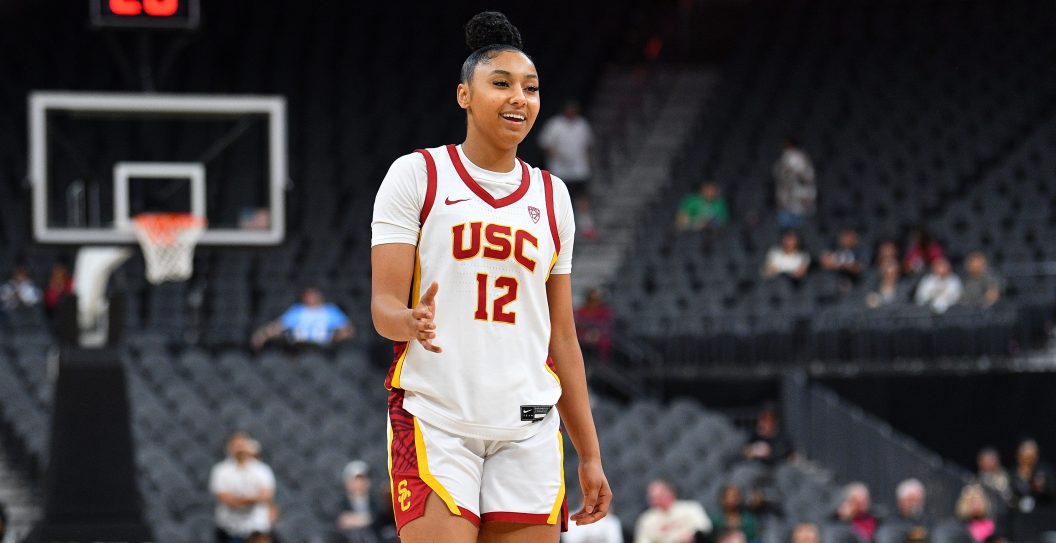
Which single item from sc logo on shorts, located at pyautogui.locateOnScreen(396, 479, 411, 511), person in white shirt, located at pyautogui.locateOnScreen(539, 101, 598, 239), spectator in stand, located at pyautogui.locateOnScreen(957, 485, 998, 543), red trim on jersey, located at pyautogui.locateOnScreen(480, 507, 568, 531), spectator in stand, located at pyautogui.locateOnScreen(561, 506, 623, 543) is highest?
person in white shirt, located at pyautogui.locateOnScreen(539, 101, 598, 239)

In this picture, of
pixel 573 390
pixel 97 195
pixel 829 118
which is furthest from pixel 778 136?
pixel 573 390

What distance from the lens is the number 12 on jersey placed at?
4.04 meters

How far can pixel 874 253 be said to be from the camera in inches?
763

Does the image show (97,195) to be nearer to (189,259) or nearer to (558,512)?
(189,259)

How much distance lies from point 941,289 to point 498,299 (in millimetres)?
14088

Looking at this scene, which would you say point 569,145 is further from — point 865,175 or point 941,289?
point 941,289

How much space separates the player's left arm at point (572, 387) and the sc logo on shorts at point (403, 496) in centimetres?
48

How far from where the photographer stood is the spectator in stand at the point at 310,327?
16703 mm

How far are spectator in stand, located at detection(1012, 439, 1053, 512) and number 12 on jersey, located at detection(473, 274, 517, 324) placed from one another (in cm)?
1099

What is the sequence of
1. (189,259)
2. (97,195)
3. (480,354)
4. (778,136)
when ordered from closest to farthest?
1. (480,354)
2. (189,259)
3. (97,195)
4. (778,136)

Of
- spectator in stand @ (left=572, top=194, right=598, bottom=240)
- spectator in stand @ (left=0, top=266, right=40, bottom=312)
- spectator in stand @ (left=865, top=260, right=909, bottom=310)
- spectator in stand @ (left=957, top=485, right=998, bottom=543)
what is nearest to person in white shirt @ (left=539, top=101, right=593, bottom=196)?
spectator in stand @ (left=572, top=194, right=598, bottom=240)

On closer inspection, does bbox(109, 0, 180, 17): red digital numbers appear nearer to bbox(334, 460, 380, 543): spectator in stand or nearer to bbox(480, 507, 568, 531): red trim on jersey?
bbox(334, 460, 380, 543): spectator in stand

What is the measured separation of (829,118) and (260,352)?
9228 mm

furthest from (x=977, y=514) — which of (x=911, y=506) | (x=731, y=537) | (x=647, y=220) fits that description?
(x=647, y=220)
